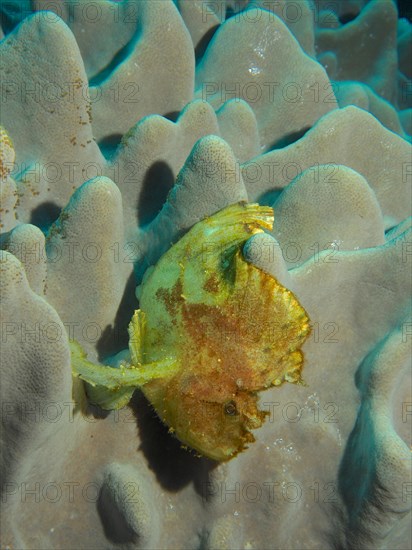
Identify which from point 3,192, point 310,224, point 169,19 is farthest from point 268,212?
point 169,19

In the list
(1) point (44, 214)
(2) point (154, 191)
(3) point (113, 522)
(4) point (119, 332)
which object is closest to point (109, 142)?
(2) point (154, 191)

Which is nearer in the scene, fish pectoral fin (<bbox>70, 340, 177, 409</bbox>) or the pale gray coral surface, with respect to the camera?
fish pectoral fin (<bbox>70, 340, 177, 409</bbox>)

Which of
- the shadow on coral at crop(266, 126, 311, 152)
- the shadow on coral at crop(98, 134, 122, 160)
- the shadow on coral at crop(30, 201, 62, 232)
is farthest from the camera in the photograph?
the shadow on coral at crop(266, 126, 311, 152)

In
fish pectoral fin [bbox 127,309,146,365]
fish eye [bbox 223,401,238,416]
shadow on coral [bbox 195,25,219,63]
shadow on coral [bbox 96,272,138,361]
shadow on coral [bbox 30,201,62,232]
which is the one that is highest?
shadow on coral [bbox 195,25,219,63]

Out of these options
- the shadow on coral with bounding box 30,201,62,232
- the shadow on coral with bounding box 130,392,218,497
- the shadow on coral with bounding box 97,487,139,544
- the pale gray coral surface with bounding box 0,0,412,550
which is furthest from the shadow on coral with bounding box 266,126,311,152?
the shadow on coral with bounding box 97,487,139,544

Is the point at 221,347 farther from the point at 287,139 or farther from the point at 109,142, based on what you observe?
the point at 287,139

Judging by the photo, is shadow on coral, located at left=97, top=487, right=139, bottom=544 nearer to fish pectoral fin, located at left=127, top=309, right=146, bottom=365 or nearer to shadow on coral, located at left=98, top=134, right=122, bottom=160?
fish pectoral fin, located at left=127, top=309, right=146, bottom=365
